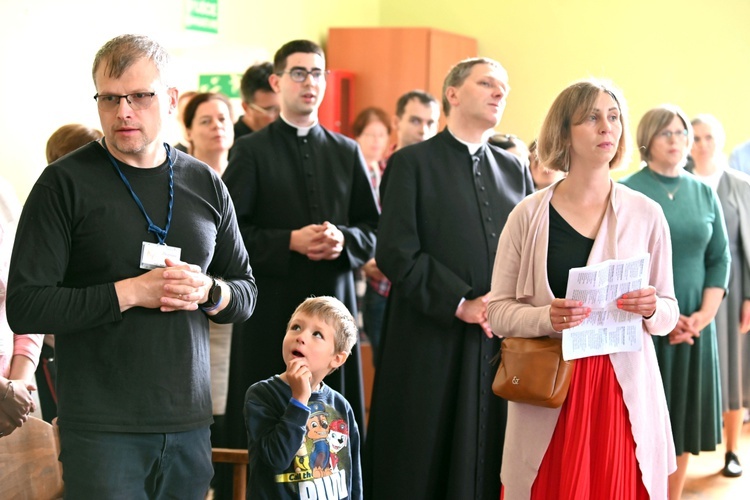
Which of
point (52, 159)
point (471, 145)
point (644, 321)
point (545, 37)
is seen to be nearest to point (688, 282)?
point (471, 145)

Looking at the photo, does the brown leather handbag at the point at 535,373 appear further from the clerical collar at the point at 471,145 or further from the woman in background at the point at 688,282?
the woman in background at the point at 688,282

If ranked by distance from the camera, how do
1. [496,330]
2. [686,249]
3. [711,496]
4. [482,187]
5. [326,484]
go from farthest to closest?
[711,496] < [686,249] < [482,187] < [496,330] < [326,484]

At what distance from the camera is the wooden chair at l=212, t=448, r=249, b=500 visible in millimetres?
2588

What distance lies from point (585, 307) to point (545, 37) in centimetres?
588

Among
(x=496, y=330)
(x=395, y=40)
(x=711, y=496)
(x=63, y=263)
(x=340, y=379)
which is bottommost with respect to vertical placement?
(x=711, y=496)

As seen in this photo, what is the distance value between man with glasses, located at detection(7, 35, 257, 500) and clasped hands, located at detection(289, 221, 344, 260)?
1252 mm

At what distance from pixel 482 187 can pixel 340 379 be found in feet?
3.00

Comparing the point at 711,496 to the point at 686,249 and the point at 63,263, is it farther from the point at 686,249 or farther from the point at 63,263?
the point at 63,263

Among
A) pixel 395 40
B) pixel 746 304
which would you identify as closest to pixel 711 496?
pixel 746 304

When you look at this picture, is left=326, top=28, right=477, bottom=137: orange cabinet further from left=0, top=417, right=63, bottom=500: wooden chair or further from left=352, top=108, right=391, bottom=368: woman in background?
left=0, top=417, right=63, bottom=500: wooden chair

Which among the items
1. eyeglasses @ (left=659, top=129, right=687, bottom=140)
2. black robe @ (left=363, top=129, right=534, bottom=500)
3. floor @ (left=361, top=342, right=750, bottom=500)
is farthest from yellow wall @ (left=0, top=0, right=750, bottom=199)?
floor @ (left=361, top=342, right=750, bottom=500)

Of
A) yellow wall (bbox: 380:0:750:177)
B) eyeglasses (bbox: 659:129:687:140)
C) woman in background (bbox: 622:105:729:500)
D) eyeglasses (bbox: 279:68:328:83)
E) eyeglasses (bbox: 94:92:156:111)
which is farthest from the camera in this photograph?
yellow wall (bbox: 380:0:750:177)

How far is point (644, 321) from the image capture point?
9.16ft

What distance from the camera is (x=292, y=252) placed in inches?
144
